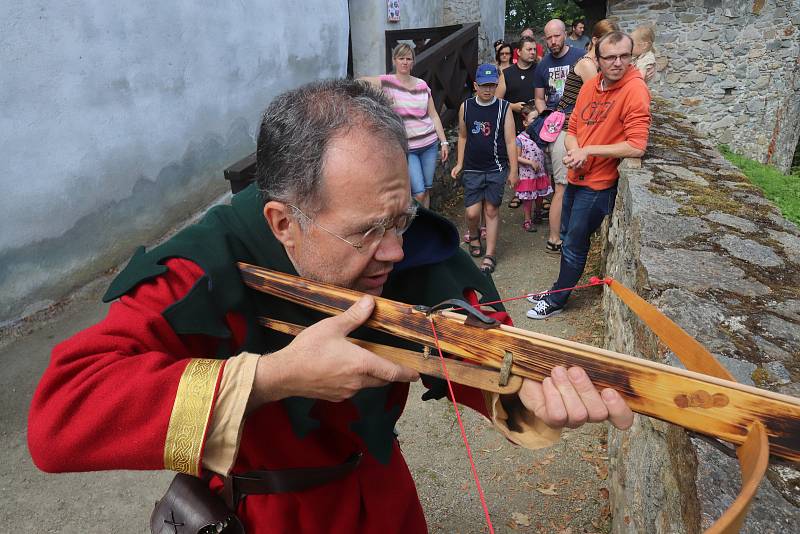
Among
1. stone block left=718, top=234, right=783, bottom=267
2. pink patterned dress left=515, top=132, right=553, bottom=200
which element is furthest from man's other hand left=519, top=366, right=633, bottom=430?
pink patterned dress left=515, top=132, right=553, bottom=200

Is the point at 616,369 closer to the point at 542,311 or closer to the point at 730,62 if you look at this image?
the point at 542,311

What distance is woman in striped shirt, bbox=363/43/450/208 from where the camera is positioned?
5.29 m

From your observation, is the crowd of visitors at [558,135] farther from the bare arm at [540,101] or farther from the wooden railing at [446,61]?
the wooden railing at [446,61]

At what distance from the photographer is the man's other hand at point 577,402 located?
1.00 m

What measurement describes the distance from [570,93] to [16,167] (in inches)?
189

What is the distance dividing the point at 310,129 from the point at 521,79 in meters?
5.92

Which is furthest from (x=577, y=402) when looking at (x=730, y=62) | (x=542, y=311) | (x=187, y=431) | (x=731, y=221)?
(x=730, y=62)

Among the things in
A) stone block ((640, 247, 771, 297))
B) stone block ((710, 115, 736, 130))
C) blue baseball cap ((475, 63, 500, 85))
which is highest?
blue baseball cap ((475, 63, 500, 85))

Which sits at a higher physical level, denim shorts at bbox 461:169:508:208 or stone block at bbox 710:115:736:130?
denim shorts at bbox 461:169:508:208

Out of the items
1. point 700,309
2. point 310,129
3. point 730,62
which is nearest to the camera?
point 310,129

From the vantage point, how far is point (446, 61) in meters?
8.09

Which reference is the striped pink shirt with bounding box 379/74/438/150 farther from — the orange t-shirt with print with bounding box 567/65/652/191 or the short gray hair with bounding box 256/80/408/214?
the short gray hair with bounding box 256/80/408/214

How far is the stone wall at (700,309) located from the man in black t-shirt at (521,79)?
112 inches

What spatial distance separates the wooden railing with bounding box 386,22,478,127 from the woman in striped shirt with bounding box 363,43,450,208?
5.07 feet
